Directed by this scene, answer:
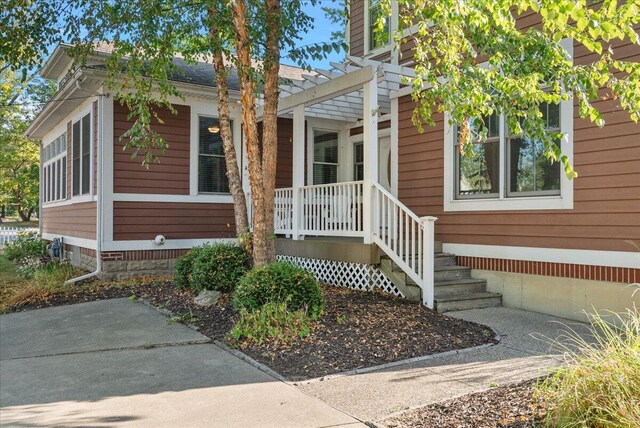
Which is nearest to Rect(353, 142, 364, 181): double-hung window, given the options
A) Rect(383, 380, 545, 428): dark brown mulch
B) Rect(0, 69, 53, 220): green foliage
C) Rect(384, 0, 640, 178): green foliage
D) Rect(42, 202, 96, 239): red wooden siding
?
Rect(42, 202, 96, 239): red wooden siding

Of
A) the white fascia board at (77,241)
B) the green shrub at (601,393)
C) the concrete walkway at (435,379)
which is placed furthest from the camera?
the white fascia board at (77,241)

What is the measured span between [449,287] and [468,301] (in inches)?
12.4

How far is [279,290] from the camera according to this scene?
18.7 ft

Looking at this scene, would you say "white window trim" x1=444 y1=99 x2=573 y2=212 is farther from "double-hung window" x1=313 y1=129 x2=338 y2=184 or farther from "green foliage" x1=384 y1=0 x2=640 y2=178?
"double-hung window" x1=313 y1=129 x2=338 y2=184

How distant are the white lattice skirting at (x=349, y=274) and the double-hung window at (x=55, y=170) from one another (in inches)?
271

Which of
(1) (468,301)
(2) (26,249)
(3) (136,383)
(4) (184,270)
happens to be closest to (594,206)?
(1) (468,301)

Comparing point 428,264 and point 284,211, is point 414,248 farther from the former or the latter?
point 284,211

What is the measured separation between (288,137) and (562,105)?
631cm

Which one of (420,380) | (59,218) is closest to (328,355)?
(420,380)

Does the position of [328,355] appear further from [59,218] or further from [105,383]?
[59,218]

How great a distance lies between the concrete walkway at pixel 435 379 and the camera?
3586 millimetres

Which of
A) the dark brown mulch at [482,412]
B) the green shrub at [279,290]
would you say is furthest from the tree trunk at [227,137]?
the dark brown mulch at [482,412]

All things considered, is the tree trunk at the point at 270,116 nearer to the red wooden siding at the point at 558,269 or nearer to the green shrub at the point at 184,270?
the green shrub at the point at 184,270

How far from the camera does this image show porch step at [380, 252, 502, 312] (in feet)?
22.0
